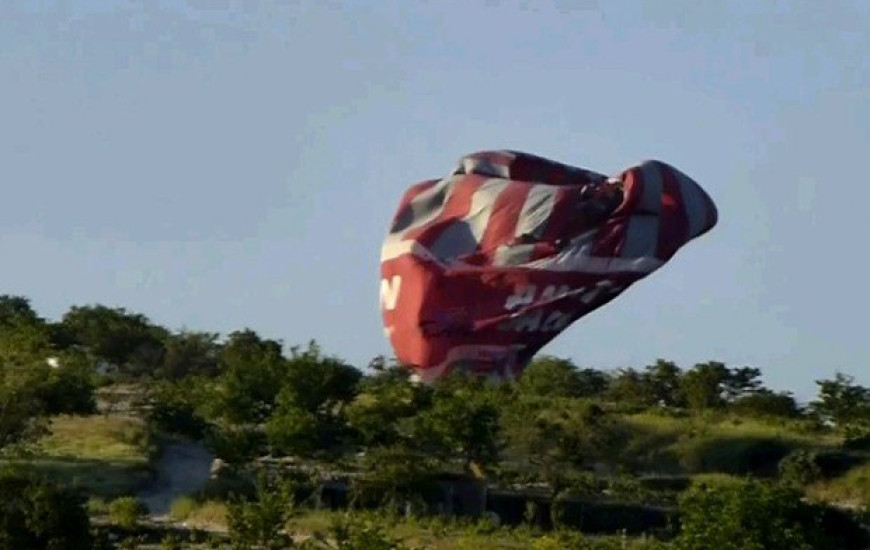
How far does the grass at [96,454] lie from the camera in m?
30.0

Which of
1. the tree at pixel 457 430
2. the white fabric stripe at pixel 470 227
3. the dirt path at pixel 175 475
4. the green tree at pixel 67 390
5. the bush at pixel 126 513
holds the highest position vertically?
the white fabric stripe at pixel 470 227

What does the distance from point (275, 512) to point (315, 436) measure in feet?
34.3

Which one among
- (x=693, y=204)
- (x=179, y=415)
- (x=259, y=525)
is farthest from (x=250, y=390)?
(x=259, y=525)

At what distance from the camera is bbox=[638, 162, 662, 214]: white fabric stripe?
125 feet

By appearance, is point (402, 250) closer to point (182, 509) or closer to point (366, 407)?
point (366, 407)

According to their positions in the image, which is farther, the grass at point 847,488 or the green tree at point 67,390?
the green tree at point 67,390

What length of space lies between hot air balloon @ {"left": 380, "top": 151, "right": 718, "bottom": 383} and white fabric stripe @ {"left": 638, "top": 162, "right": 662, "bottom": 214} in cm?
2

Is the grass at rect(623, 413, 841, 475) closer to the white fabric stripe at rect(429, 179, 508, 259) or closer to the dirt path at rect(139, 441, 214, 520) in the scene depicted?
the white fabric stripe at rect(429, 179, 508, 259)

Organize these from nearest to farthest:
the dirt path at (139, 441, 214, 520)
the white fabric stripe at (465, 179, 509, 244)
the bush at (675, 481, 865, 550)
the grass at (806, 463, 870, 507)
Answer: the bush at (675, 481, 865, 550) < the dirt path at (139, 441, 214, 520) < the grass at (806, 463, 870, 507) < the white fabric stripe at (465, 179, 509, 244)

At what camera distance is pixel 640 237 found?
38250 mm

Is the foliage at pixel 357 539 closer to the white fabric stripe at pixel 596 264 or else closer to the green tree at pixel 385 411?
the green tree at pixel 385 411

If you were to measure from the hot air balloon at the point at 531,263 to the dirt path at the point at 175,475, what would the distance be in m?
6.57

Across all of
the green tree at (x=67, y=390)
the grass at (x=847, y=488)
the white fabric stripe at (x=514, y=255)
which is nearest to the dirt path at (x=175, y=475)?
the green tree at (x=67, y=390)

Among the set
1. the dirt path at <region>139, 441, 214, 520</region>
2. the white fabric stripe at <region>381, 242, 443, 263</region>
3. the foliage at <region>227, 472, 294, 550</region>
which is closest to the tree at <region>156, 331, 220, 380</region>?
the white fabric stripe at <region>381, 242, 443, 263</region>
